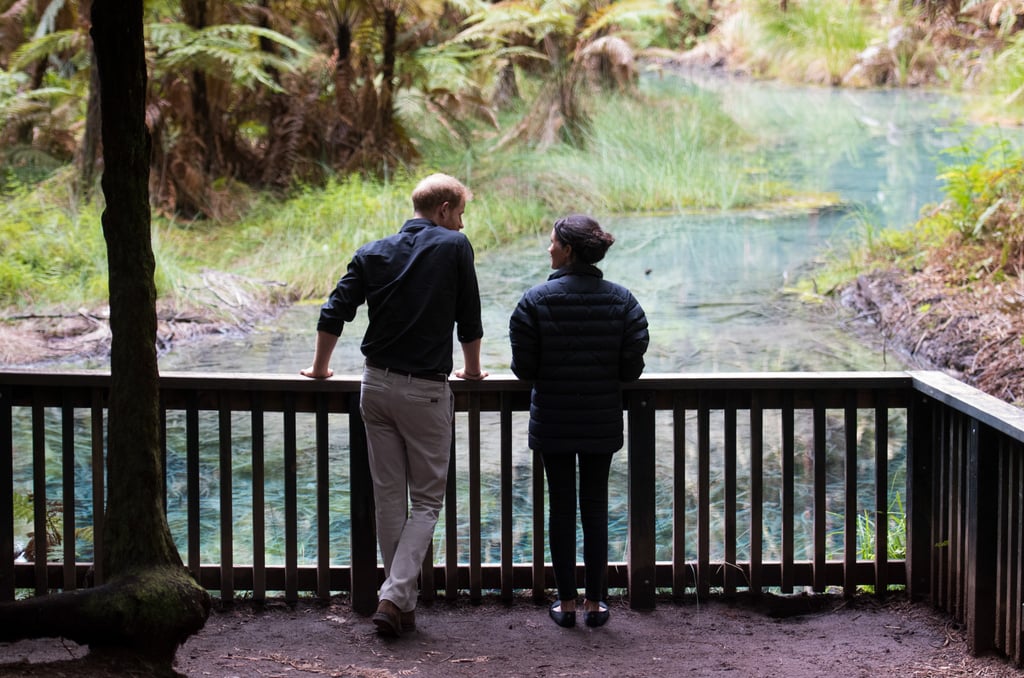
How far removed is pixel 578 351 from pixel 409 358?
642mm

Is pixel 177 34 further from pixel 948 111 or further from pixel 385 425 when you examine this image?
pixel 948 111

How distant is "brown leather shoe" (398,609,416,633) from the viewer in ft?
14.7

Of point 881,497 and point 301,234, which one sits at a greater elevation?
point 301,234

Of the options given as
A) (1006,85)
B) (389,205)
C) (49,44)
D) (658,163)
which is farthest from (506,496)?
(1006,85)

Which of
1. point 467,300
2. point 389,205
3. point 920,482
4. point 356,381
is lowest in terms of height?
point 920,482

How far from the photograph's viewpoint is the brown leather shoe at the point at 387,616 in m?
4.38

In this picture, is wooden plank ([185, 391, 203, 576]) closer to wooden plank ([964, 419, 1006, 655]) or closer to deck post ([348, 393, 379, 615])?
deck post ([348, 393, 379, 615])

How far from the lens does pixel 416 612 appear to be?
4766mm

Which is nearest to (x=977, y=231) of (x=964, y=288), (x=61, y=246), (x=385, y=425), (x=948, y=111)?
(x=964, y=288)

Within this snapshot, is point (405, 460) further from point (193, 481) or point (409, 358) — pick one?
point (193, 481)

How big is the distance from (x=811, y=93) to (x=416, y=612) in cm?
2107

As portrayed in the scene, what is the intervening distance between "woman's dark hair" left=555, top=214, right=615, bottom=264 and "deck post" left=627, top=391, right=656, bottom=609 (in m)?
0.62

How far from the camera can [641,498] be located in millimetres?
4730

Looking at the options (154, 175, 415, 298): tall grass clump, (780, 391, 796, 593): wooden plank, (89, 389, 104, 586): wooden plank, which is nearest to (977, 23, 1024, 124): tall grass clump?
(154, 175, 415, 298): tall grass clump
